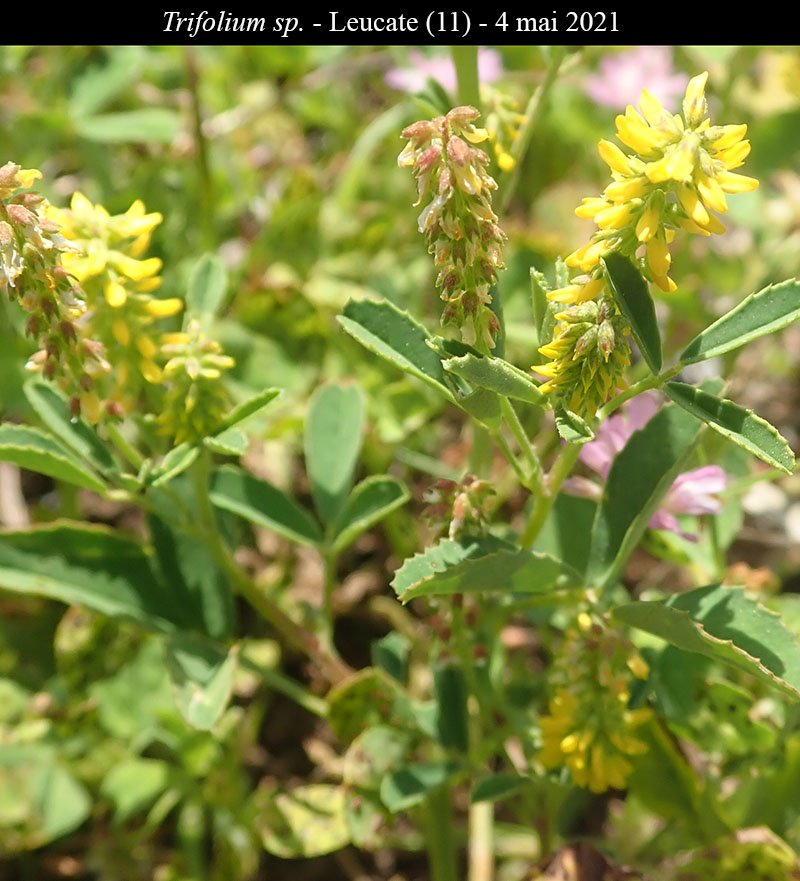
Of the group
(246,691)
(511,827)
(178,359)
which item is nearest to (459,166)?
(178,359)

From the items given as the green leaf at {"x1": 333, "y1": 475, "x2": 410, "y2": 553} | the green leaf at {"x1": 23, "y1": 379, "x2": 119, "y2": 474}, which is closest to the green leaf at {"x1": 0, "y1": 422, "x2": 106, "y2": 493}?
the green leaf at {"x1": 23, "y1": 379, "x2": 119, "y2": 474}

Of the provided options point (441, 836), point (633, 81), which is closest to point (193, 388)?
point (441, 836)

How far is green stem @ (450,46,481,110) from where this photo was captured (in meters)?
1.56

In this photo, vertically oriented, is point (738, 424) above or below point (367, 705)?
above

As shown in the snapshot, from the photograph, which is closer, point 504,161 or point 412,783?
point 504,161

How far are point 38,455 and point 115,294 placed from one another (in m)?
0.23

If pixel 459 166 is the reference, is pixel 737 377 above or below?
below

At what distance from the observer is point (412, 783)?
60.0 inches

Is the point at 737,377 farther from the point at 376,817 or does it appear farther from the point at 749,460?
the point at 376,817

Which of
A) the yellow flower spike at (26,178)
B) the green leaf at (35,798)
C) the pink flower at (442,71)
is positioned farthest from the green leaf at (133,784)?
the pink flower at (442,71)

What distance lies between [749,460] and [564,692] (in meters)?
0.63

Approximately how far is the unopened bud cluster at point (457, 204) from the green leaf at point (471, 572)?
28 cm

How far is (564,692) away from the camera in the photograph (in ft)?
4.70

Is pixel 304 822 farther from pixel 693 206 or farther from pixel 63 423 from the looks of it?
pixel 693 206
